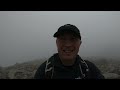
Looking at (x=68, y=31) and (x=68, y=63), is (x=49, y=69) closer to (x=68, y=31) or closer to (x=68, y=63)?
(x=68, y=63)

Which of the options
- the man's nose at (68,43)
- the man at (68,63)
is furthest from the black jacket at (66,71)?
the man's nose at (68,43)

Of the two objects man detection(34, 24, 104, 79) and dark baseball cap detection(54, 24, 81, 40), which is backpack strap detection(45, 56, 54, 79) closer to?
A: man detection(34, 24, 104, 79)

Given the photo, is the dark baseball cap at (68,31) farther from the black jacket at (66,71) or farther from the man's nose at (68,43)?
the black jacket at (66,71)

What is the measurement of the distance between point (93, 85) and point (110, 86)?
0.05 meters

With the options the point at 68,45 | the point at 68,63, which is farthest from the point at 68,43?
the point at 68,63

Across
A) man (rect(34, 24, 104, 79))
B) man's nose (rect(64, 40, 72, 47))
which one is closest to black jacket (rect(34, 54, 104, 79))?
man (rect(34, 24, 104, 79))

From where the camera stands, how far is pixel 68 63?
1413mm

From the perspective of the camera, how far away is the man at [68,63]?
1333mm

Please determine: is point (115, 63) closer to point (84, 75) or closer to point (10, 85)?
point (84, 75)

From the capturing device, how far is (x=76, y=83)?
2.28 ft

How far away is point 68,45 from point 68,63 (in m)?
0.12
